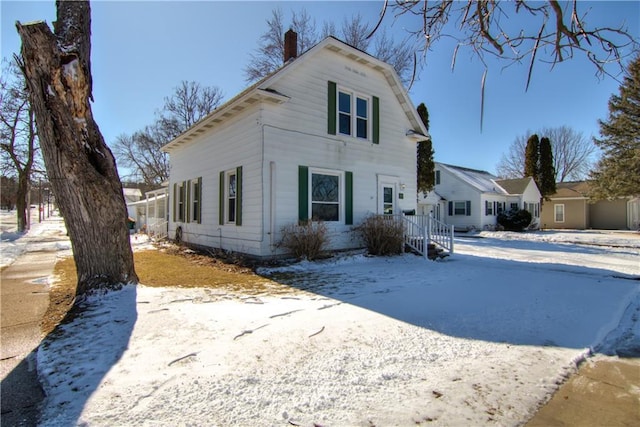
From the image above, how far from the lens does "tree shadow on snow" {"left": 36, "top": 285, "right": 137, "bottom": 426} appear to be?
2.32 meters

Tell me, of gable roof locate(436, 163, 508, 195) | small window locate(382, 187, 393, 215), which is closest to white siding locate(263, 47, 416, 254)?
small window locate(382, 187, 393, 215)

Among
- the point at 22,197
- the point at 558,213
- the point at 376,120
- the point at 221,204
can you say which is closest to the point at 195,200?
the point at 221,204

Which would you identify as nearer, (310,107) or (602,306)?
(602,306)

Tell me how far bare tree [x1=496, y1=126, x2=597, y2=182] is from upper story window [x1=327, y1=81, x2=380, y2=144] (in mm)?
36848

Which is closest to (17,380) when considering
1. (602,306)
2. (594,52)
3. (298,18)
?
(594,52)

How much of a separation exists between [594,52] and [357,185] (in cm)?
761

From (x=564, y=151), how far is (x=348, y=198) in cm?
4204

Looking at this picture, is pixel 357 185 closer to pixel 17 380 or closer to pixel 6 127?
pixel 17 380

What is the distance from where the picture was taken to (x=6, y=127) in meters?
19.3

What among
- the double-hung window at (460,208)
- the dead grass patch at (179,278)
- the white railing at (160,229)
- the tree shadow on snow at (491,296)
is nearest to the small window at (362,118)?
the tree shadow on snow at (491,296)

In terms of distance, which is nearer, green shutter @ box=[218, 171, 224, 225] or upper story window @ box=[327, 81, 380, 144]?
upper story window @ box=[327, 81, 380, 144]

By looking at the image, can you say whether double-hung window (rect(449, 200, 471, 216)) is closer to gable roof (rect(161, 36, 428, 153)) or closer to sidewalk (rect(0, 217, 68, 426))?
gable roof (rect(161, 36, 428, 153))

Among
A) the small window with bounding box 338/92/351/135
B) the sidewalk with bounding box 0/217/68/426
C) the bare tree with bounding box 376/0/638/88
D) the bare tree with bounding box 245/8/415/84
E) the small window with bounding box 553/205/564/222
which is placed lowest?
the sidewalk with bounding box 0/217/68/426

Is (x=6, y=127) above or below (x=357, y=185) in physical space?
above
